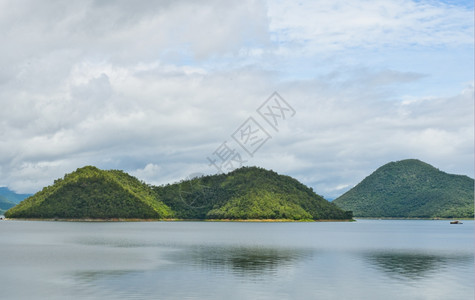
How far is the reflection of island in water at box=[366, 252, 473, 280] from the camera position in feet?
205

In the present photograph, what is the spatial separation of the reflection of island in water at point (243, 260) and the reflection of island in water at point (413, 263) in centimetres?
1152

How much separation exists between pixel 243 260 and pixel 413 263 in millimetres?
23770

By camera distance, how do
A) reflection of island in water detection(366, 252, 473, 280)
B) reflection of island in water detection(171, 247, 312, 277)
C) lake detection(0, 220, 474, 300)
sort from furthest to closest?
reflection of island in water detection(171, 247, 312, 277) → reflection of island in water detection(366, 252, 473, 280) → lake detection(0, 220, 474, 300)

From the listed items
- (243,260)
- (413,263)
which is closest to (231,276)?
(243,260)

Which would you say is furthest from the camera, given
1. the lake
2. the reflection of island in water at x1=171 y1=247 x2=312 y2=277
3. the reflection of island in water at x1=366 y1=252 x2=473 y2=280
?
the reflection of island in water at x1=171 y1=247 x2=312 y2=277

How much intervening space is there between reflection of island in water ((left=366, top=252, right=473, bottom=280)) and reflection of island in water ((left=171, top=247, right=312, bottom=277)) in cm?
1152

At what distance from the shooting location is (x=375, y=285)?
5281cm

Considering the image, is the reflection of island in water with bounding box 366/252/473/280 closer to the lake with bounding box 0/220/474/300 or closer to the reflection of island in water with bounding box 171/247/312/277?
the lake with bounding box 0/220/474/300

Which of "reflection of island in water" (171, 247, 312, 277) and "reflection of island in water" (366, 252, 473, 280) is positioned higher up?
"reflection of island in water" (171, 247, 312, 277)

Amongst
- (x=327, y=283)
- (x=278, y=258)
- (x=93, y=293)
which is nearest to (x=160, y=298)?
(x=93, y=293)

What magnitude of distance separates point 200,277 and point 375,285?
59.0ft

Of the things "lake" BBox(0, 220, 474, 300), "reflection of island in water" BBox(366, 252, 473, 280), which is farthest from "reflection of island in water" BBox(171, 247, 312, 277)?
"reflection of island in water" BBox(366, 252, 473, 280)

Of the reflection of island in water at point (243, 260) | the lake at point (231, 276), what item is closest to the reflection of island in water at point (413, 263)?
the lake at point (231, 276)

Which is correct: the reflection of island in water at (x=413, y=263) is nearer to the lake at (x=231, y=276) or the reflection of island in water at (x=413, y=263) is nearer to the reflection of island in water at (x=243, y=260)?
the lake at (x=231, y=276)
